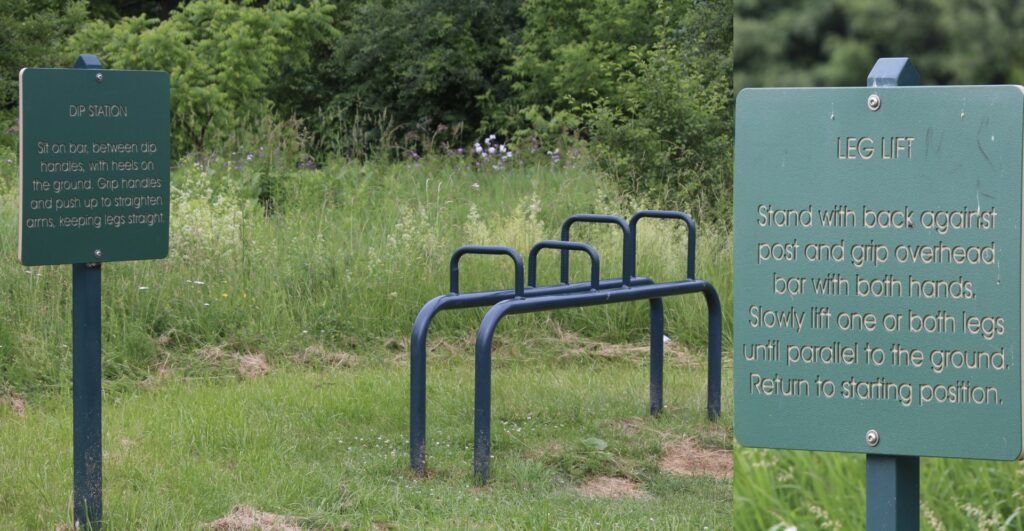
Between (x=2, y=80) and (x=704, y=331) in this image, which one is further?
(x=2, y=80)

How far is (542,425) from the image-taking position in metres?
6.18

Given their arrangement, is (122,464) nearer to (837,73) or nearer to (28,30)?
(837,73)

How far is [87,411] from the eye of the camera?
14.4 ft

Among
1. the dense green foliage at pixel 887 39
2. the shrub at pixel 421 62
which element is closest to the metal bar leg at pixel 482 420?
the dense green foliage at pixel 887 39

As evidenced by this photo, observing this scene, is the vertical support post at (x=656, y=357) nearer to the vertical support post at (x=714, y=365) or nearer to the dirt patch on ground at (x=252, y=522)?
the vertical support post at (x=714, y=365)

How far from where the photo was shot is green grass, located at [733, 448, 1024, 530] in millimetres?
2615

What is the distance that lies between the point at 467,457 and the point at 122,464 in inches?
55.8

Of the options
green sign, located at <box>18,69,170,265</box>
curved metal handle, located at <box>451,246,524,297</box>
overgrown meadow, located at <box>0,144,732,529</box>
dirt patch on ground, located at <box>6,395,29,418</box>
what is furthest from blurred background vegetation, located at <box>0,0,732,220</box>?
green sign, located at <box>18,69,170,265</box>

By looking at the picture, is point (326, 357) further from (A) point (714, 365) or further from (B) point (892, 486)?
(B) point (892, 486)

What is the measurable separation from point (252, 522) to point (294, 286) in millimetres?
3846

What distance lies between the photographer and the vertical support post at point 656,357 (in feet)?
20.9

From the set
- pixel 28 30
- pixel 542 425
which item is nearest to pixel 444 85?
pixel 28 30

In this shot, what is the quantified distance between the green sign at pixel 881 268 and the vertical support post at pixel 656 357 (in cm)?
388

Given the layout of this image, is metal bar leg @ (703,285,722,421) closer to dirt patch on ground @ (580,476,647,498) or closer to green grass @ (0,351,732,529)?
green grass @ (0,351,732,529)
